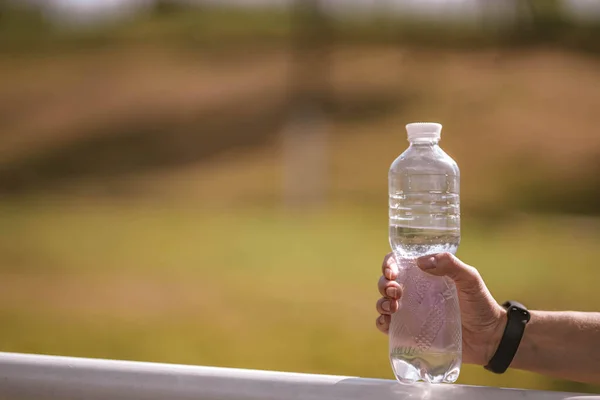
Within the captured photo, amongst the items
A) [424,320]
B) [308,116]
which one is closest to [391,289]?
[424,320]

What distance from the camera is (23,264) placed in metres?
9.18

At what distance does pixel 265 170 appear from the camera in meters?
17.9

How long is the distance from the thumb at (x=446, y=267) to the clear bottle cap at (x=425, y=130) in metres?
0.23

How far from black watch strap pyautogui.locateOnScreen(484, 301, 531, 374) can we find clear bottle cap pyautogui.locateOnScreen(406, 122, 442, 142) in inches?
13.7

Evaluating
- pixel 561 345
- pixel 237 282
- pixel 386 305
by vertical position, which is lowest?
pixel 237 282

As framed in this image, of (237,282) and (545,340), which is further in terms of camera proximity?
(237,282)

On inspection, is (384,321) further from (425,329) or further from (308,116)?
(308,116)

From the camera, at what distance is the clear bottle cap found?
1.13 metres

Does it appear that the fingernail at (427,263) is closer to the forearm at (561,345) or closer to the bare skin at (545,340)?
the bare skin at (545,340)

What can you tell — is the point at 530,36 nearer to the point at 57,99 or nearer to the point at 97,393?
the point at 57,99

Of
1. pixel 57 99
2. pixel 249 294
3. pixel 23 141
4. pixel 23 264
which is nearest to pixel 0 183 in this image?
pixel 23 141

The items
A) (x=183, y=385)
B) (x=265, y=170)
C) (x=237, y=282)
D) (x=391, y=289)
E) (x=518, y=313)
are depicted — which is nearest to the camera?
(x=183, y=385)

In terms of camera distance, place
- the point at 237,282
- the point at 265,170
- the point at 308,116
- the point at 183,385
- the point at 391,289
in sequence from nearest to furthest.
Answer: the point at 183,385 < the point at 391,289 < the point at 237,282 < the point at 308,116 < the point at 265,170

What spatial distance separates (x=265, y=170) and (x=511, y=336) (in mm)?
16728
